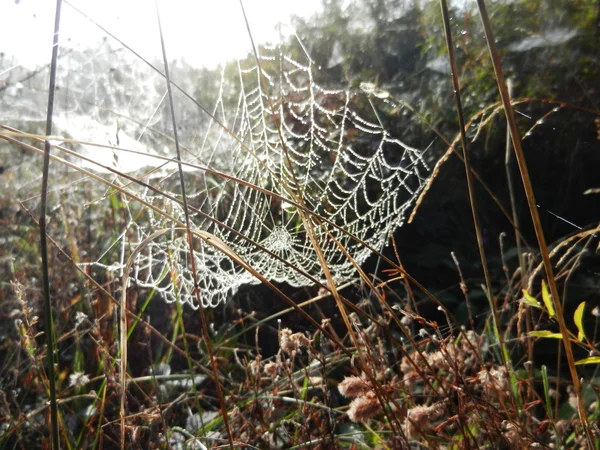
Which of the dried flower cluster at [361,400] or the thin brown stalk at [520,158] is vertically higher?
the thin brown stalk at [520,158]

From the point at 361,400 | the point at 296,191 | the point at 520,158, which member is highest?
the point at 520,158

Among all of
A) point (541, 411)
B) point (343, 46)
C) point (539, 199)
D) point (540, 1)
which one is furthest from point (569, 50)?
point (541, 411)

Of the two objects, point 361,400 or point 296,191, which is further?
point 296,191

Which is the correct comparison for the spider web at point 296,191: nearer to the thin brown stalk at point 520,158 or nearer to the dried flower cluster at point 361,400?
the dried flower cluster at point 361,400

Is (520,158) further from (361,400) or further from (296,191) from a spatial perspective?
(296,191)

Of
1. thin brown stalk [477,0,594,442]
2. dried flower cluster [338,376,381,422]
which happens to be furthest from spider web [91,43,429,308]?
thin brown stalk [477,0,594,442]

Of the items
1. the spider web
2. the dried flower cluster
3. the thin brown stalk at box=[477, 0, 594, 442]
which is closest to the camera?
the thin brown stalk at box=[477, 0, 594, 442]

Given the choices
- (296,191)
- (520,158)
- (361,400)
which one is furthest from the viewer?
(296,191)

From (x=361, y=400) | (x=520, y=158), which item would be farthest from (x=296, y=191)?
(x=520, y=158)

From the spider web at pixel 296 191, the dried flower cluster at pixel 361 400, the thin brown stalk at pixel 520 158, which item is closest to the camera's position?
the thin brown stalk at pixel 520 158

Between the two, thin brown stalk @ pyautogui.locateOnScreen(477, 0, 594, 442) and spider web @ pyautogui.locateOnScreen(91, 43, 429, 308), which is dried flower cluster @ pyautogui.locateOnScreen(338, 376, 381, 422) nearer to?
thin brown stalk @ pyautogui.locateOnScreen(477, 0, 594, 442)

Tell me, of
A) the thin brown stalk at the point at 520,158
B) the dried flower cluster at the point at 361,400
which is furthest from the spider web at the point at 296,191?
the thin brown stalk at the point at 520,158
